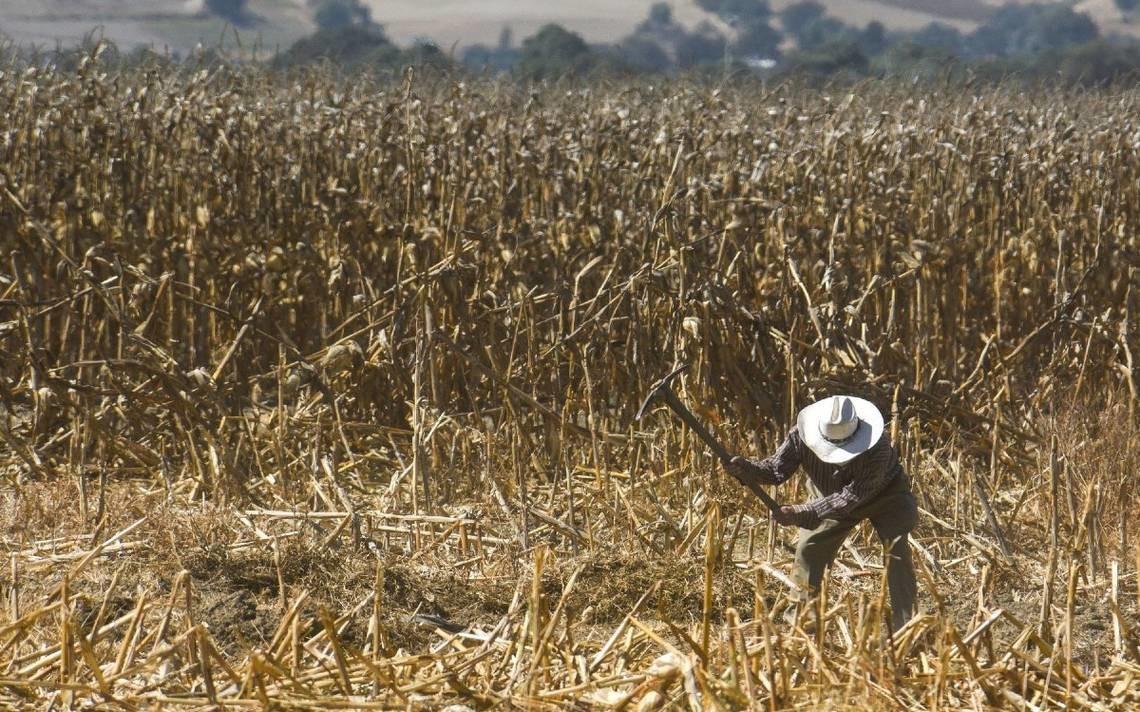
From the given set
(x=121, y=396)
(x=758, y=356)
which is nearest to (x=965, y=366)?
(x=758, y=356)

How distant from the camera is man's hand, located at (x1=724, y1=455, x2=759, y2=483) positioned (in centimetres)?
440

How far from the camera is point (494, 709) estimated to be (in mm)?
3619

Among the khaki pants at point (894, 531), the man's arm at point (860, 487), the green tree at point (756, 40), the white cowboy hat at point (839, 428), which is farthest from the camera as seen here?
the green tree at point (756, 40)

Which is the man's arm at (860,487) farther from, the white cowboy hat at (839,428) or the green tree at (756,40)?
the green tree at (756,40)

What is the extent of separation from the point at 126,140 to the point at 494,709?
5392 millimetres

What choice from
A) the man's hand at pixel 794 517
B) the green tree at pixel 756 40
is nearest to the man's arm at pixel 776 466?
the man's hand at pixel 794 517

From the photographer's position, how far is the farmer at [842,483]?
4168 millimetres

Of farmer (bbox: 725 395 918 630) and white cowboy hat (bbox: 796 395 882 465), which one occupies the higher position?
white cowboy hat (bbox: 796 395 882 465)

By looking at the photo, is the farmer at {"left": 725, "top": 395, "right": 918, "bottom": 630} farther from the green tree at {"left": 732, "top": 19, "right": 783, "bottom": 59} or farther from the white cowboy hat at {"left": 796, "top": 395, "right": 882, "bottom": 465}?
the green tree at {"left": 732, "top": 19, "right": 783, "bottom": 59}

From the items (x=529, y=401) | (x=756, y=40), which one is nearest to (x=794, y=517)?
(x=529, y=401)

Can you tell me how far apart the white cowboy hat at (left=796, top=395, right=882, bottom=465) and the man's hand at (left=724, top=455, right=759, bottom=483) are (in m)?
0.23

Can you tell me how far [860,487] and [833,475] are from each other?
0.14 metres

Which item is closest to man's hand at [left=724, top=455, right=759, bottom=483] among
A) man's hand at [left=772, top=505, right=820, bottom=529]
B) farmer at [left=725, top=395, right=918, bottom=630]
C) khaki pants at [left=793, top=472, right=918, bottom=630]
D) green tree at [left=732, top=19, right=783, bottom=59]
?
farmer at [left=725, top=395, right=918, bottom=630]

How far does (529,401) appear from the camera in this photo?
18.9 feet
